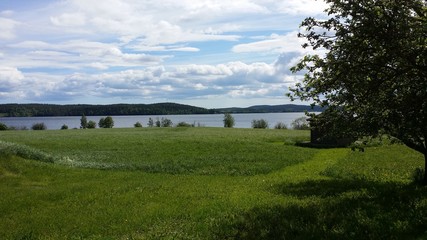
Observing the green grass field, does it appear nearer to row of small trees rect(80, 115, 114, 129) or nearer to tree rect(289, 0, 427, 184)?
tree rect(289, 0, 427, 184)

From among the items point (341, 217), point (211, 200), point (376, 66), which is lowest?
point (211, 200)

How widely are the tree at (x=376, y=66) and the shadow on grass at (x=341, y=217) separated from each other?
2.41m

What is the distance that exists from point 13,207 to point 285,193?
10820mm

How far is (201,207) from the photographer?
14.5 m

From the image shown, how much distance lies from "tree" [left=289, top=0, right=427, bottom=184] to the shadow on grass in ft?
7.91

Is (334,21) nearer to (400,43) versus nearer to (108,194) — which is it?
(400,43)

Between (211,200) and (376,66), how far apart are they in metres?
7.90

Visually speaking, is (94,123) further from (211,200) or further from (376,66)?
(376,66)

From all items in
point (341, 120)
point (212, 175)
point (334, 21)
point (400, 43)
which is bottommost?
point (212, 175)

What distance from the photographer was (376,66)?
11789mm

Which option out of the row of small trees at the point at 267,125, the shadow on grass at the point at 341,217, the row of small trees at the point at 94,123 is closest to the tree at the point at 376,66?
the shadow on grass at the point at 341,217

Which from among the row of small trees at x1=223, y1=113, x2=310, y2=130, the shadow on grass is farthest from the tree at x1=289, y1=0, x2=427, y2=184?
the row of small trees at x1=223, y1=113, x2=310, y2=130

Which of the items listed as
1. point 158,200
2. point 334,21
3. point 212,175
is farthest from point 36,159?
point 334,21

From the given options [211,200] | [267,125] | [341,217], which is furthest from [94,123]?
[341,217]
